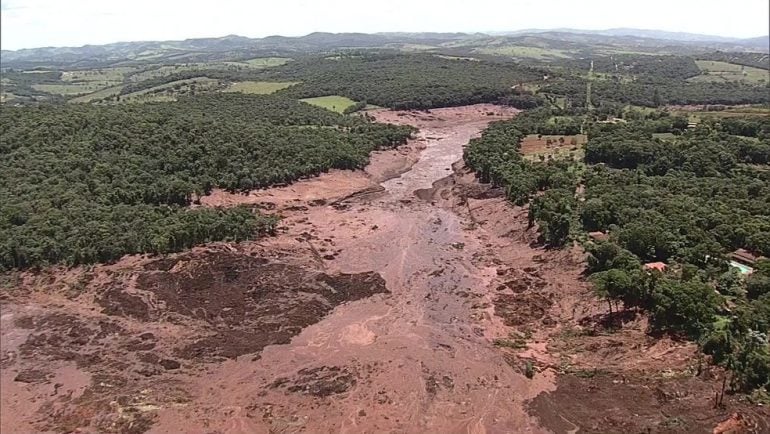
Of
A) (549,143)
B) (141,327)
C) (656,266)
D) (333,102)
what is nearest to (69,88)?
(333,102)

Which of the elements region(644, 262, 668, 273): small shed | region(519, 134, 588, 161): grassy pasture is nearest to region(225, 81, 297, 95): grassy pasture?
region(519, 134, 588, 161): grassy pasture

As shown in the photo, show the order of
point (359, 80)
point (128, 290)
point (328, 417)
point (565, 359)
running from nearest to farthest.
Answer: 1. point (328, 417)
2. point (565, 359)
3. point (128, 290)
4. point (359, 80)

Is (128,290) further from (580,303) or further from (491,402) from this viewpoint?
(580,303)

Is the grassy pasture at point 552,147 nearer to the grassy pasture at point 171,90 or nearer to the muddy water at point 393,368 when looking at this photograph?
the muddy water at point 393,368

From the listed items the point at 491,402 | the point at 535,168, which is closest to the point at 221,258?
the point at 491,402

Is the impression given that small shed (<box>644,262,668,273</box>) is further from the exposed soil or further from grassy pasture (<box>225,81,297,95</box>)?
grassy pasture (<box>225,81,297,95</box>)

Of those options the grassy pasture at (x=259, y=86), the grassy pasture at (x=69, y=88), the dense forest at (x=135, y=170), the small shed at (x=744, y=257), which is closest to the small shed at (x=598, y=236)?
the small shed at (x=744, y=257)
